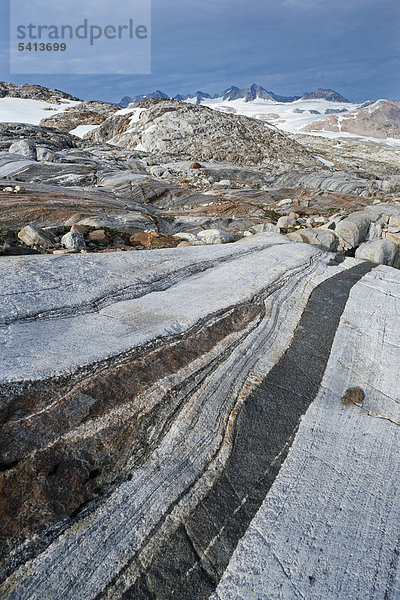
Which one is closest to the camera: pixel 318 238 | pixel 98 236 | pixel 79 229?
pixel 98 236

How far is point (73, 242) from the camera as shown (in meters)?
9.28

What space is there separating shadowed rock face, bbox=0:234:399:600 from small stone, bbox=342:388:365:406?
0.31 metres

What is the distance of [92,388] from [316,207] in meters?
20.2

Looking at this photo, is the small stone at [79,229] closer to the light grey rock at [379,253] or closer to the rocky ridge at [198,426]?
the rocky ridge at [198,426]

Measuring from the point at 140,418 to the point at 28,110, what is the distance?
7852 centimetres

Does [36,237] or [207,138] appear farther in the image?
[207,138]

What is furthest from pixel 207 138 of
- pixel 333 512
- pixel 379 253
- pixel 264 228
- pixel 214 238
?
pixel 333 512

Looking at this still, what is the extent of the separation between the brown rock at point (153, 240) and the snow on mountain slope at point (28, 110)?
60.4m

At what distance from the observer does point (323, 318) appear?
568cm

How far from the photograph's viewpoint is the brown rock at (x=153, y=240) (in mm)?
10273

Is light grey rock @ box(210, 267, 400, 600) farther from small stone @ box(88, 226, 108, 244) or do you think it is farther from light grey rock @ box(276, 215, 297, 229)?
light grey rock @ box(276, 215, 297, 229)

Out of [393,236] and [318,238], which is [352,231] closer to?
[393,236]

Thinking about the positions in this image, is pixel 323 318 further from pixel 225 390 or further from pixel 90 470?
pixel 90 470

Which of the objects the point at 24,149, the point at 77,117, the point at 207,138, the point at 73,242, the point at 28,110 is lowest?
the point at 73,242
